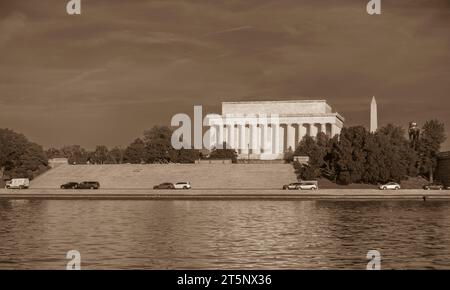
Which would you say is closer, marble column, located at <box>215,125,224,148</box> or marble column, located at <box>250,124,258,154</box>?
marble column, located at <box>250,124,258,154</box>

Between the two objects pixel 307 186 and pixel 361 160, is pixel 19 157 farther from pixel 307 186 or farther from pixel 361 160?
pixel 361 160

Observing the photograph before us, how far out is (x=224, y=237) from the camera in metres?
28.4


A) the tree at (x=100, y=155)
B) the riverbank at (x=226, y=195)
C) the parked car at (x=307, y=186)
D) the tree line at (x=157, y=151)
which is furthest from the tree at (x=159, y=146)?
the riverbank at (x=226, y=195)

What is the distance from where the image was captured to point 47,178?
80875 millimetres

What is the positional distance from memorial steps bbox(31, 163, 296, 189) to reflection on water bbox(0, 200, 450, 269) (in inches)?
1208

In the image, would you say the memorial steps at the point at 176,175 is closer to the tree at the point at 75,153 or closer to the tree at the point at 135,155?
the tree at the point at 135,155

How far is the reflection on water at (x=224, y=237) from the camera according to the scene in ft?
71.8

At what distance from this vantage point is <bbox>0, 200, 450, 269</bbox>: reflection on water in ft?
71.8

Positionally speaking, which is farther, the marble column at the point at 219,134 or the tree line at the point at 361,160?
the marble column at the point at 219,134

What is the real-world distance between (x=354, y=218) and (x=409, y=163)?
47439 millimetres

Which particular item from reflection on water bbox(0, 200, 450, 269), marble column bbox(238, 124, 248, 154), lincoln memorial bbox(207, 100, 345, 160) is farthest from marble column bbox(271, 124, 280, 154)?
reflection on water bbox(0, 200, 450, 269)

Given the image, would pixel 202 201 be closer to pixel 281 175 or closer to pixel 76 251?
pixel 281 175

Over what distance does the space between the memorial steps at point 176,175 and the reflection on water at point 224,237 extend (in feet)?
101

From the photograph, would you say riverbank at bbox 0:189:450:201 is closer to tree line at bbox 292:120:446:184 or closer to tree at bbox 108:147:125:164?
tree line at bbox 292:120:446:184
